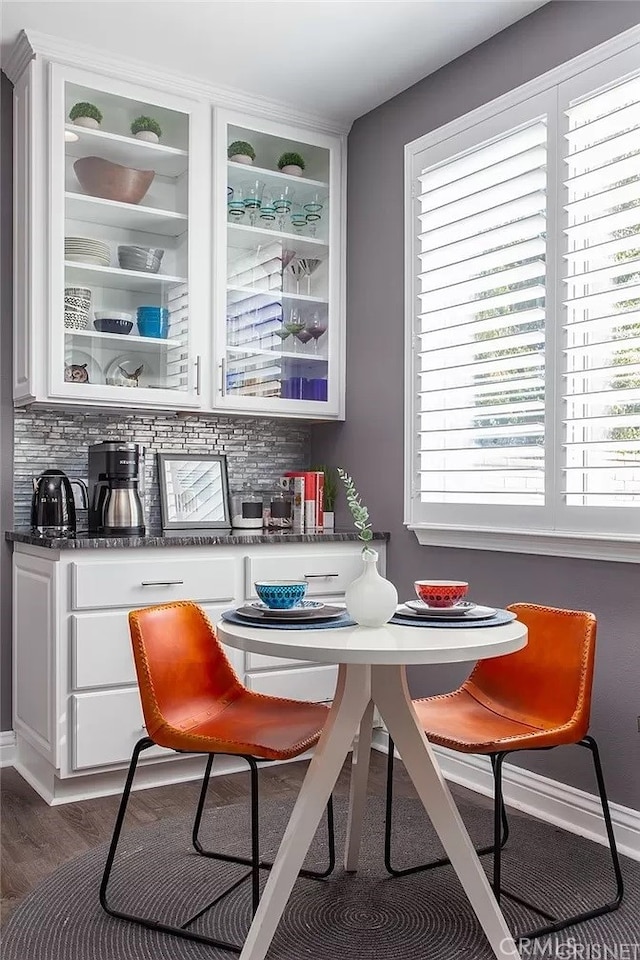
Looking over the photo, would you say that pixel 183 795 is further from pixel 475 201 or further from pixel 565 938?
pixel 475 201

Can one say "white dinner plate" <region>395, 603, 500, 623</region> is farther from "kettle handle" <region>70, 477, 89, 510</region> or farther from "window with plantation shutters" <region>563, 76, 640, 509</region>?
"kettle handle" <region>70, 477, 89, 510</region>

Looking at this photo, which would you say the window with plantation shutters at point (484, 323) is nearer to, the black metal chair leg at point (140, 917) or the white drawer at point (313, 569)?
the white drawer at point (313, 569)

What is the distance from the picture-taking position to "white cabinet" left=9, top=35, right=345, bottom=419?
3.23m

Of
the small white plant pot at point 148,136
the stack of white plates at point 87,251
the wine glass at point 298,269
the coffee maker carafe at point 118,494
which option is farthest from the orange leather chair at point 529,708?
the small white plant pot at point 148,136

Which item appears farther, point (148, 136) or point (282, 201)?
point (282, 201)

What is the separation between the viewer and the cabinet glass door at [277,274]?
3658 millimetres

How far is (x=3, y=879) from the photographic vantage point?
7.76 ft

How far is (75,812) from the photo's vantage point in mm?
2881

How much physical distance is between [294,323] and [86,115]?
1.16 metres

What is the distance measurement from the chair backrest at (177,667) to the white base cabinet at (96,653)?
0.65m

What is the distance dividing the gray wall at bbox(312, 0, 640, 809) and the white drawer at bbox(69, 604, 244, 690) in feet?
3.80

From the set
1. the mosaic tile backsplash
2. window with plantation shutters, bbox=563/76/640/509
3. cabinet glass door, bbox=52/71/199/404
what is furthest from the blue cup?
window with plantation shutters, bbox=563/76/640/509

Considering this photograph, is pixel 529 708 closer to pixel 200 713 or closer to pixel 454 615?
pixel 454 615

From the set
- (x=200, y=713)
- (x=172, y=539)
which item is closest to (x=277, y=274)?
(x=172, y=539)
